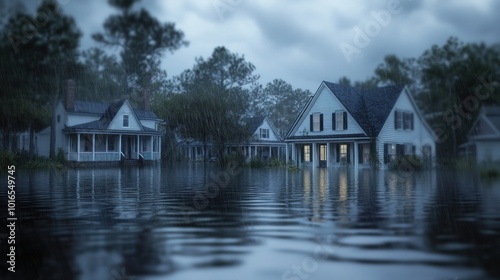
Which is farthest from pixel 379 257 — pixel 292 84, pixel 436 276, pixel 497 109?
pixel 292 84

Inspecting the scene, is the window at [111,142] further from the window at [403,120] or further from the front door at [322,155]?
the window at [403,120]

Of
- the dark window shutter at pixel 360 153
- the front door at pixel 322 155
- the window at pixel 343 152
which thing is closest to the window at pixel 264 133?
the front door at pixel 322 155

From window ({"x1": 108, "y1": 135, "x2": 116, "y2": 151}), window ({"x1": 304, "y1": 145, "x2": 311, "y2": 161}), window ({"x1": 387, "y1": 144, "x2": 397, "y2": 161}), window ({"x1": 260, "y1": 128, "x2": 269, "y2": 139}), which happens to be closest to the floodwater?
window ({"x1": 387, "y1": 144, "x2": 397, "y2": 161})

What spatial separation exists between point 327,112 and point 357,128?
9.37 ft

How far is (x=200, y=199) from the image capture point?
9203 mm

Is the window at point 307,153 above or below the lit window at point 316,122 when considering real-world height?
below

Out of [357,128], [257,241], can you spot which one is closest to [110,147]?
[357,128]

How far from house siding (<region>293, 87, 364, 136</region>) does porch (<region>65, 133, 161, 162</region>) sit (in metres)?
Result: 13.8

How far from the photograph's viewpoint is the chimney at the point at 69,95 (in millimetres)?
40287

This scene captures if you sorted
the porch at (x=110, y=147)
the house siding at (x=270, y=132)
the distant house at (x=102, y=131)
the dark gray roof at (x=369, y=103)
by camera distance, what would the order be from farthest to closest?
the house siding at (x=270, y=132), the distant house at (x=102, y=131), the porch at (x=110, y=147), the dark gray roof at (x=369, y=103)

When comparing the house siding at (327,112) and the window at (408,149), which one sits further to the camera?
the window at (408,149)

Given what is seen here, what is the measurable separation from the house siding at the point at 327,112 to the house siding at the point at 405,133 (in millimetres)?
2044

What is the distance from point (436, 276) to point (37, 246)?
3.53m

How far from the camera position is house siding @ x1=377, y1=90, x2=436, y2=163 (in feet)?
104
